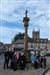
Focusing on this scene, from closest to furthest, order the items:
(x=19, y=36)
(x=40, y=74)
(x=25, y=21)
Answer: (x=40, y=74) < (x=25, y=21) < (x=19, y=36)

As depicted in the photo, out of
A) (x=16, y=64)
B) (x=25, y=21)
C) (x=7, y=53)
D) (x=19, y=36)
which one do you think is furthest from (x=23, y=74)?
(x=19, y=36)

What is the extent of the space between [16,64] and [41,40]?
9878cm

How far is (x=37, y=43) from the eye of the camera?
353 ft

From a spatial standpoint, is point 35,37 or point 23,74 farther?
point 35,37

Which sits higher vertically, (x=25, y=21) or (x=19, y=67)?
(x=25, y=21)

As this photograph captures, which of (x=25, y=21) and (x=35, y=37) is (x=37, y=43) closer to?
(x=35, y=37)

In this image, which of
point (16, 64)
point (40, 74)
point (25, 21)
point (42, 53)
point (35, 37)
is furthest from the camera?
point (35, 37)

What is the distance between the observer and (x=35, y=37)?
377 feet

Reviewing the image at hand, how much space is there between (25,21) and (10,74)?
27.7ft

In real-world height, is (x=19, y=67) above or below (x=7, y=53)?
below

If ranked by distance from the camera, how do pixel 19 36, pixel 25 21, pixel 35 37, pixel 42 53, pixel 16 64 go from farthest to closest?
pixel 35 37 < pixel 19 36 < pixel 25 21 < pixel 42 53 < pixel 16 64

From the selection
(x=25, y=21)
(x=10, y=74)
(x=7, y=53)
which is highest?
(x=25, y=21)

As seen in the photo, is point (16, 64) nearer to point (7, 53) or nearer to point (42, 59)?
point (7, 53)

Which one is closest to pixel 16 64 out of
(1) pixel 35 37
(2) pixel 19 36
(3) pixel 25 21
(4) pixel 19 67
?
(4) pixel 19 67
